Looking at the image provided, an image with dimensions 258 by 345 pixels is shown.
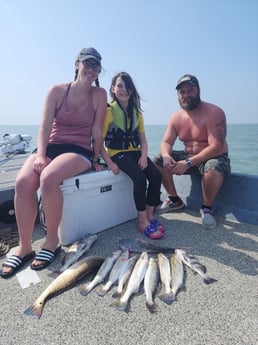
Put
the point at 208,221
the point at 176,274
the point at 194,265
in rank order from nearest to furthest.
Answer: the point at 176,274 < the point at 194,265 < the point at 208,221

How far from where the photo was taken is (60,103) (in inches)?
123

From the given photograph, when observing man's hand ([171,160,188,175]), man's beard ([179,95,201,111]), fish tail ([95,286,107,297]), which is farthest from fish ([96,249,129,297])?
man's beard ([179,95,201,111])

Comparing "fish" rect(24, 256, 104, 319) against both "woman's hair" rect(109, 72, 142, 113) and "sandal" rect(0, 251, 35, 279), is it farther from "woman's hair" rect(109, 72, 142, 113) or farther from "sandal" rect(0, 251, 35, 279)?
"woman's hair" rect(109, 72, 142, 113)

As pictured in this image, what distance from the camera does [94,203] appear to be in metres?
3.29

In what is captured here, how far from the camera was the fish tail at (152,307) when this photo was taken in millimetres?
2000

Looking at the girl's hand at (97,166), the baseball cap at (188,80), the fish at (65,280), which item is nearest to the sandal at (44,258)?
the fish at (65,280)

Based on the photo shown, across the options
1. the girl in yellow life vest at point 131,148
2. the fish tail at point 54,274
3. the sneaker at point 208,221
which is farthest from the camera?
the sneaker at point 208,221

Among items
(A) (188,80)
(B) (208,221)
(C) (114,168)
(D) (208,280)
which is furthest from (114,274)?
(A) (188,80)

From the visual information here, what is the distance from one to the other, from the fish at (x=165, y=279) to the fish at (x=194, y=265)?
0.16m

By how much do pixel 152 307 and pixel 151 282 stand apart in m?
0.28

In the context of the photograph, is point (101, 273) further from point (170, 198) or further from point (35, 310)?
point (170, 198)

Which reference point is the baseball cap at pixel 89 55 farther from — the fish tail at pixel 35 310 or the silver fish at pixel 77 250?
the fish tail at pixel 35 310

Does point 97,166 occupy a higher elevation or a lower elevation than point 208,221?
higher

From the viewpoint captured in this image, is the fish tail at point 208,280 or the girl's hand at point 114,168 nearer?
the fish tail at point 208,280
